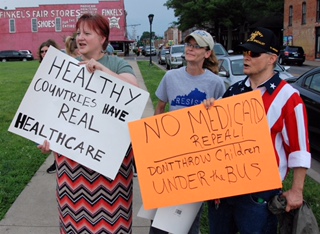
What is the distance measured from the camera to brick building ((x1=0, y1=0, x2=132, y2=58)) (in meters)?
57.6

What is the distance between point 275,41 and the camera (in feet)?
7.27

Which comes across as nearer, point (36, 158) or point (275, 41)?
point (275, 41)

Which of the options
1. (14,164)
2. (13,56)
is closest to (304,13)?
(13,56)

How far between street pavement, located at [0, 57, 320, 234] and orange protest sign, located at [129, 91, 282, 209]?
1.68 m

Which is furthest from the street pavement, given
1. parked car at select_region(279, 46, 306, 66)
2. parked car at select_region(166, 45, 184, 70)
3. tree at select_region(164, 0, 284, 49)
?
tree at select_region(164, 0, 284, 49)

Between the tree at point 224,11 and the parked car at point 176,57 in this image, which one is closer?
the parked car at point 176,57

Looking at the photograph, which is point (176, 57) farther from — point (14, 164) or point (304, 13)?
point (304, 13)

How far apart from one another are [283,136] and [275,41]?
0.53 m

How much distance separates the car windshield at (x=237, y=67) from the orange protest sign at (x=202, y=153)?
8.73 meters

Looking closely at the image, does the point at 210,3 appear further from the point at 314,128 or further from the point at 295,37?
the point at 314,128

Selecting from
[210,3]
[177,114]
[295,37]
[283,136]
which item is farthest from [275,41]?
[210,3]

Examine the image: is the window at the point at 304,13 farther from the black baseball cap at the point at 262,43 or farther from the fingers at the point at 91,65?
the fingers at the point at 91,65

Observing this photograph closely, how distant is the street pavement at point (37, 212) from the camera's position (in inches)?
146

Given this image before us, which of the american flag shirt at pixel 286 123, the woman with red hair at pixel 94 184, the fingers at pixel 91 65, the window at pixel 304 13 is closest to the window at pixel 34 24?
the window at pixel 304 13
